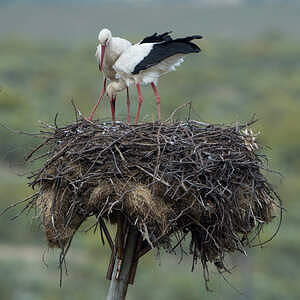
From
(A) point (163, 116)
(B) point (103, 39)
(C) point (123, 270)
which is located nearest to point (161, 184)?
(C) point (123, 270)

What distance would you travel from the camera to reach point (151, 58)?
32.3ft

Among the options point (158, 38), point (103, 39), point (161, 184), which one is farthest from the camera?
point (158, 38)

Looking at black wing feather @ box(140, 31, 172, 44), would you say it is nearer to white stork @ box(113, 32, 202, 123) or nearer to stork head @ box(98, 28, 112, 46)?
white stork @ box(113, 32, 202, 123)

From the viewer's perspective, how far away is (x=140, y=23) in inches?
3450

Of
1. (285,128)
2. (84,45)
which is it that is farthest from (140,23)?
(285,128)

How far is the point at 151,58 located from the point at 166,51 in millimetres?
191

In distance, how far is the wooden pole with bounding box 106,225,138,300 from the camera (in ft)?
29.1

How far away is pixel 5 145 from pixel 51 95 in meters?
22.1

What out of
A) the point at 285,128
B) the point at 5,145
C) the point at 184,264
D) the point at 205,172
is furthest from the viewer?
the point at 285,128

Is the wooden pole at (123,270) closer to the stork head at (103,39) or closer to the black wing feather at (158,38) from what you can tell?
the stork head at (103,39)

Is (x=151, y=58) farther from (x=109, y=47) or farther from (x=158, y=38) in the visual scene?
(x=109, y=47)

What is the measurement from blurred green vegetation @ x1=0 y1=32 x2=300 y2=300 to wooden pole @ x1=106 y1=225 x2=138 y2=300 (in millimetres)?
979

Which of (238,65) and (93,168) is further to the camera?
(238,65)

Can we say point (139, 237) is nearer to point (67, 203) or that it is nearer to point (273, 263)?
point (67, 203)
